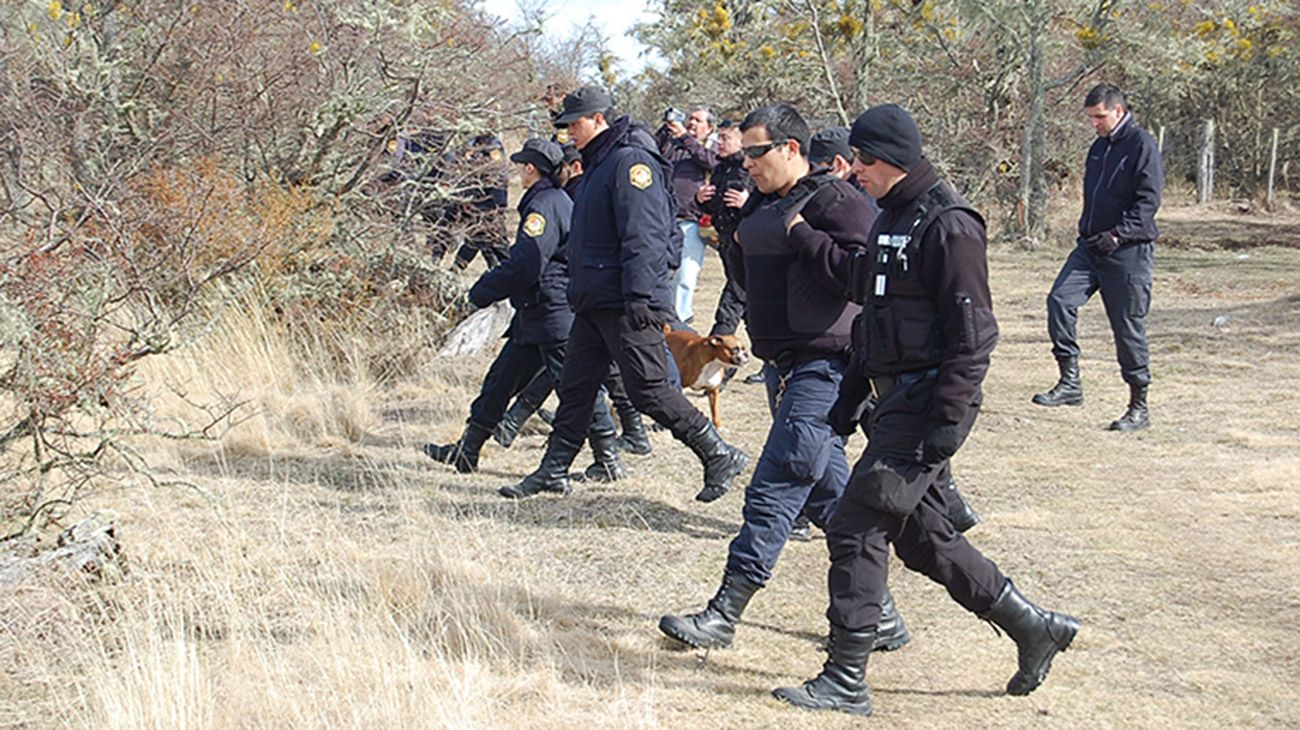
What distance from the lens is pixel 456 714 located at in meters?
3.86

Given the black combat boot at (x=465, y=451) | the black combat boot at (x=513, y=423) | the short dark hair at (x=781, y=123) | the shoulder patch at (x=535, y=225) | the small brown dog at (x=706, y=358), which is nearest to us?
the short dark hair at (x=781, y=123)

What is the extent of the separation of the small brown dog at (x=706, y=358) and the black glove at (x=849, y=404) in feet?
10.2

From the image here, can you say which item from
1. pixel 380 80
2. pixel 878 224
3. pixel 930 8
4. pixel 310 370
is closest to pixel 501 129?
pixel 380 80

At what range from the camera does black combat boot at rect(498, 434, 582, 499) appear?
22.4 feet

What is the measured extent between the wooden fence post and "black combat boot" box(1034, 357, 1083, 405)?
54.4 feet

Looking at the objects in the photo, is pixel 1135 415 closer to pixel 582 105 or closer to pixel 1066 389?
pixel 1066 389

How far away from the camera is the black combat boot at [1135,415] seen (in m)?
8.27

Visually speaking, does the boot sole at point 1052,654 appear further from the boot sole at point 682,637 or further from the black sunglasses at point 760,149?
the black sunglasses at point 760,149

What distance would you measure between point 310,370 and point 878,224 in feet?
20.9

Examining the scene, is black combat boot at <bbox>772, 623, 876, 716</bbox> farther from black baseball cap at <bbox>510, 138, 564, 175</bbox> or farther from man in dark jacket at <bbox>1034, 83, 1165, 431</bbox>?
man in dark jacket at <bbox>1034, 83, 1165, 431</bbox>

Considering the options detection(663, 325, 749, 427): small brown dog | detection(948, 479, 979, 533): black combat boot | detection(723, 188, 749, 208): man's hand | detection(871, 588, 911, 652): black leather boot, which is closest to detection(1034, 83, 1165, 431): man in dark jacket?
detection(663, 325, 749, 427): small brown dog

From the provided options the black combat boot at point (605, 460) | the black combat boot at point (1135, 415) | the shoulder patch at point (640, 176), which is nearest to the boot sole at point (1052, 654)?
the shoulder patch at point (640, 176)

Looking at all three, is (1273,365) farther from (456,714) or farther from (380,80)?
(456,714)

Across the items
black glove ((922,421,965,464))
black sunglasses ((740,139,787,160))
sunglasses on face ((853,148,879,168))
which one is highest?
black sunglasses ((740,139,787,160))
